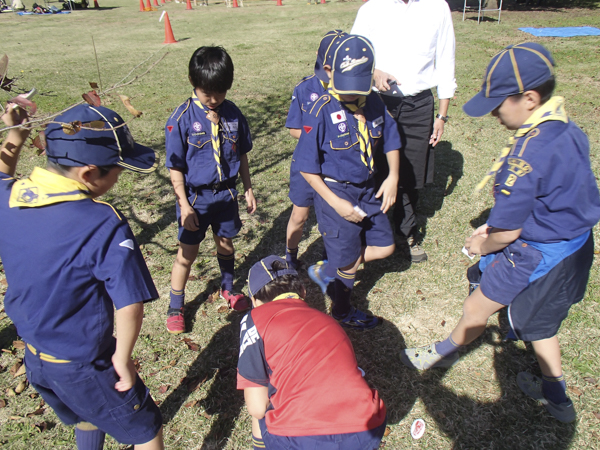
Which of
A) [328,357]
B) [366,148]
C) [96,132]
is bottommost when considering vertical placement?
[328,357]

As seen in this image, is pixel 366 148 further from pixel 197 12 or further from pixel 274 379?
pixel 197 12

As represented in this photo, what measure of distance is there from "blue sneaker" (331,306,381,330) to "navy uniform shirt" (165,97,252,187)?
4.84 feet

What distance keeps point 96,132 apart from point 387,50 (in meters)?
2.85

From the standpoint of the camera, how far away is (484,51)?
11.8 metres

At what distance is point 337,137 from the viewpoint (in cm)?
279

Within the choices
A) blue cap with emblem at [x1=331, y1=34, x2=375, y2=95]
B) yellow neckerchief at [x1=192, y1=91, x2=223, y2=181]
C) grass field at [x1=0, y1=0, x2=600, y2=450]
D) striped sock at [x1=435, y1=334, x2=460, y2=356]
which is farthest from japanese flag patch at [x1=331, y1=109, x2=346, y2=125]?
striped sock at [x1=435, y1=334, x2=460, y2=356]

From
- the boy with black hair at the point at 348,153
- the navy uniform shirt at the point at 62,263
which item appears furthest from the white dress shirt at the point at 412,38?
the navy uniform shirt at the point at 62,263

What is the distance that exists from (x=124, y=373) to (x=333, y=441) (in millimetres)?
982

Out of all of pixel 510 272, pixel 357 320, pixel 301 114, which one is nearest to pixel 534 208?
pixel 510 272

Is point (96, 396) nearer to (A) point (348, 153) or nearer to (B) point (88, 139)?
(B) point (88, 139)

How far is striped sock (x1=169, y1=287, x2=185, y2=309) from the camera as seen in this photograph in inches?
139

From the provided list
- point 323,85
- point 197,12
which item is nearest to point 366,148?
point 323,85

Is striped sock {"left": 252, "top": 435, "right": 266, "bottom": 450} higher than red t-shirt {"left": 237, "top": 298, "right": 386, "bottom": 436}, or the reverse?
red t-shirt {"left": 237, "top": 298, "right": 386, "bottom": 436}

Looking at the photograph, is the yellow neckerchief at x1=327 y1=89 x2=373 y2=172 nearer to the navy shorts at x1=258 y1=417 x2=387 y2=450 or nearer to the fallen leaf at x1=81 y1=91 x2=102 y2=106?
the fallen leaf at x1=81 y1=91 x2=102 y2=106
